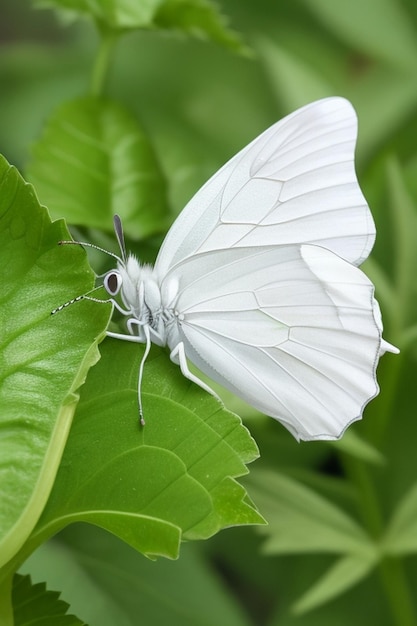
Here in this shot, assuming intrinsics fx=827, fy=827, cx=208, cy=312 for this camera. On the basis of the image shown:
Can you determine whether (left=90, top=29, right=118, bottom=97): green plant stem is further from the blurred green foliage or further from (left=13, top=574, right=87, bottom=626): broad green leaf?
(left=13, top=574, right=87, bottom=626): broad green leaf

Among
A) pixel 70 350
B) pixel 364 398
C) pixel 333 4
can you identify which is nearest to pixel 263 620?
pixel 364 398

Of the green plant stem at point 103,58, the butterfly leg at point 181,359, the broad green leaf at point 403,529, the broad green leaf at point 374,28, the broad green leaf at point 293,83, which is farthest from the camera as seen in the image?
the broad green leaf at point 374,28

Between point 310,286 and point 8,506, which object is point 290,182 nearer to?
point 310,286

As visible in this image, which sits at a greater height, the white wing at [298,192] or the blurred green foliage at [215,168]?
the white wing at [298,192]

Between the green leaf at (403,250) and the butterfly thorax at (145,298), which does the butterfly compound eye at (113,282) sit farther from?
the green leaf at (403,250)

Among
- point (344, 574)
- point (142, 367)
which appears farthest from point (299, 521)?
point (142, 367)

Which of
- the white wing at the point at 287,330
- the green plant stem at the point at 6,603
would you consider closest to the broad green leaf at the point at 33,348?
the green plant stem at the point at 6,603

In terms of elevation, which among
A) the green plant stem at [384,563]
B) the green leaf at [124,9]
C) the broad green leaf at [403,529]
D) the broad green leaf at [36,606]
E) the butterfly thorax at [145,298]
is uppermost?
the green leaf at [124,9]
